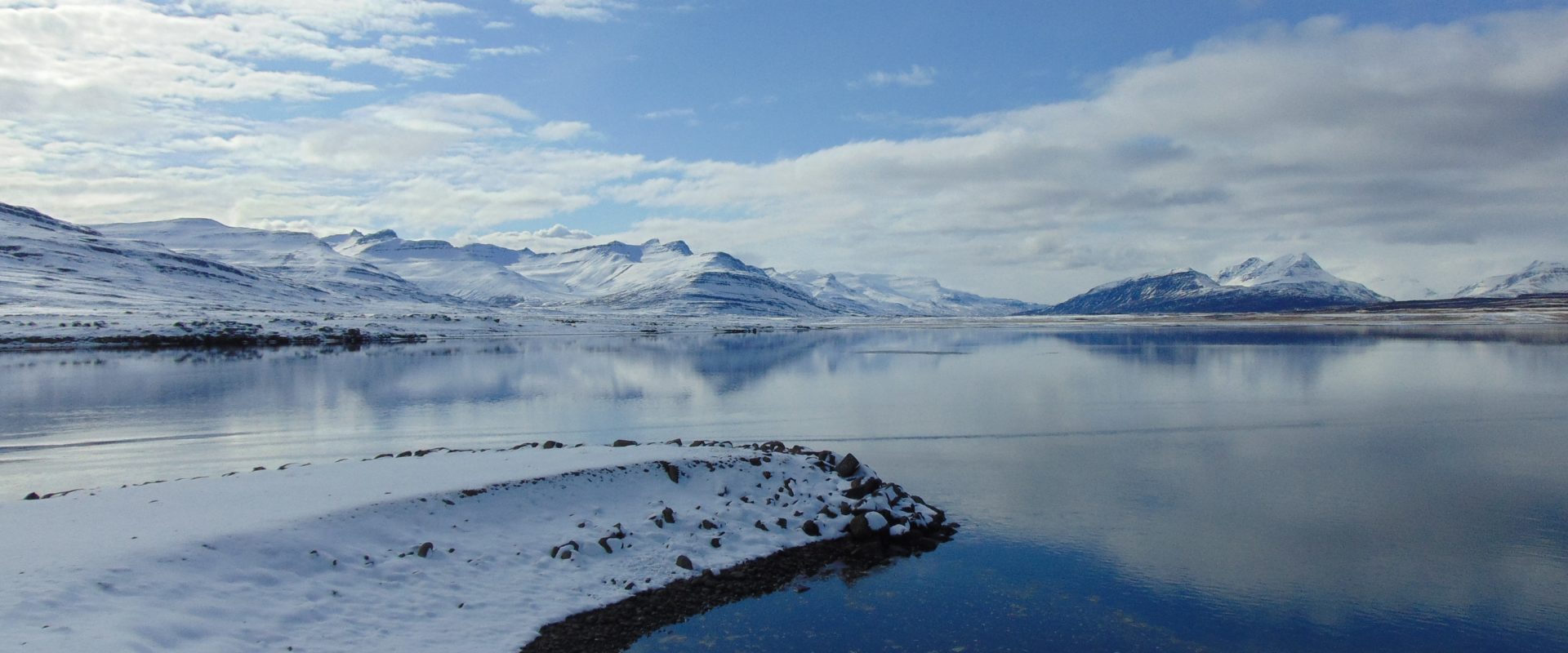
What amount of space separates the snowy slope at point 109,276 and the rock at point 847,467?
128 m

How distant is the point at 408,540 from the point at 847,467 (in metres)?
11.0

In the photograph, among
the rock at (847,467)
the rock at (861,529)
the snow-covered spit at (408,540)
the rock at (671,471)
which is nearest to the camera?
the snow-covered spit at (408,540)

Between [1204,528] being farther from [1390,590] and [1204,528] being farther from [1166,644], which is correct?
[1166,644]

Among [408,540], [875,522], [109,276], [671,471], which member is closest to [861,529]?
[875,522]

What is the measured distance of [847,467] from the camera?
2211 cm

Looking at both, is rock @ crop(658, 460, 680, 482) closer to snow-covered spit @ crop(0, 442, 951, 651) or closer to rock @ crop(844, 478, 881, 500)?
snow-covered spit @ crop(0, 442, 951, 651)

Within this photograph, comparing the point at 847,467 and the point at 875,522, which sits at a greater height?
the point at 847,467

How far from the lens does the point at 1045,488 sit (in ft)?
72.5

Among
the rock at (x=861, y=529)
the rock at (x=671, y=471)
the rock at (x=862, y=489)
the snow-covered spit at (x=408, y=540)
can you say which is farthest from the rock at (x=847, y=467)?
the rock at (x=671, y=471)

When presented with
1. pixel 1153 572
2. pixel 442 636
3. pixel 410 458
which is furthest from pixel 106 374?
pixel 1153 572

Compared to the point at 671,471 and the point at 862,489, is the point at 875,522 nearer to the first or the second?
the point at 862,489

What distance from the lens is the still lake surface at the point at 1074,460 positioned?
13734 millimetres

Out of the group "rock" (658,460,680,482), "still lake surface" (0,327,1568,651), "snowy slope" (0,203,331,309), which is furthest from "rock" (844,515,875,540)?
"snowy slope" (0,203,331,309)

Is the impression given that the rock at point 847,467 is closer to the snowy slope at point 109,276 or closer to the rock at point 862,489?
the rock at point 862,489
